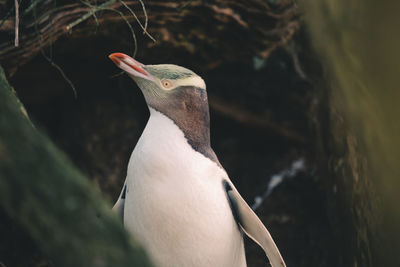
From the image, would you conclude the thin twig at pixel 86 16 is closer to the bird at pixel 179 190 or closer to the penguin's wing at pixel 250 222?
the bird at pixel 179 190

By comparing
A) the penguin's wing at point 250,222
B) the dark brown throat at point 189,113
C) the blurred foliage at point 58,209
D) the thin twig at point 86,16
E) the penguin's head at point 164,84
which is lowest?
the penguin's wing at point 250,222

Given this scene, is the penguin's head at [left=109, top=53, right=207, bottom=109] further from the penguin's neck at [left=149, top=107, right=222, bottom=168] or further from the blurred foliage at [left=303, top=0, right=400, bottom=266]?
the blurred foliage at [left=303, top=0, right=400, bottom=266]

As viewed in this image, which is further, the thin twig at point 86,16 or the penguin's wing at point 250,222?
the thin twig at point 86,16

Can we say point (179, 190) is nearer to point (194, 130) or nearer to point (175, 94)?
point (194, 130)

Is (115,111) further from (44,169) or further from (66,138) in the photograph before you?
(44,169)

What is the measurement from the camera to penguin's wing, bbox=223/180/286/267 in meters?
2.11

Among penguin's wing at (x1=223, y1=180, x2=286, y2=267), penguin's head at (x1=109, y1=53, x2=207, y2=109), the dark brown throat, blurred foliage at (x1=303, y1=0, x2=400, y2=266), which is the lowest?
penguin's wing at (x1=223, y1=180, x2=286, y2=267)

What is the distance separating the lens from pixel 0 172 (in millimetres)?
923

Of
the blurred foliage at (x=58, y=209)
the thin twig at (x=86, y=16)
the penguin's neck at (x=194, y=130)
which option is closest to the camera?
the blurred foliage at (x=58, y=209)

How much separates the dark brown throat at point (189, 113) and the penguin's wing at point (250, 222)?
0.52 ft

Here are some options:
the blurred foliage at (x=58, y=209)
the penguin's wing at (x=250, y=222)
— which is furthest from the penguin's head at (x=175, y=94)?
the blurred foliage at (x=58, y=209)

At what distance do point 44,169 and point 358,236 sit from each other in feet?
5.35

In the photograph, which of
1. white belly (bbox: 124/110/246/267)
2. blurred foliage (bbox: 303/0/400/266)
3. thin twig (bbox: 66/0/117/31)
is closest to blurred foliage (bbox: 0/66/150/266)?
blurred foliage (bbox: 303/0/400/266)

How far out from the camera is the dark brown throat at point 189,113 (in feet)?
6.88
